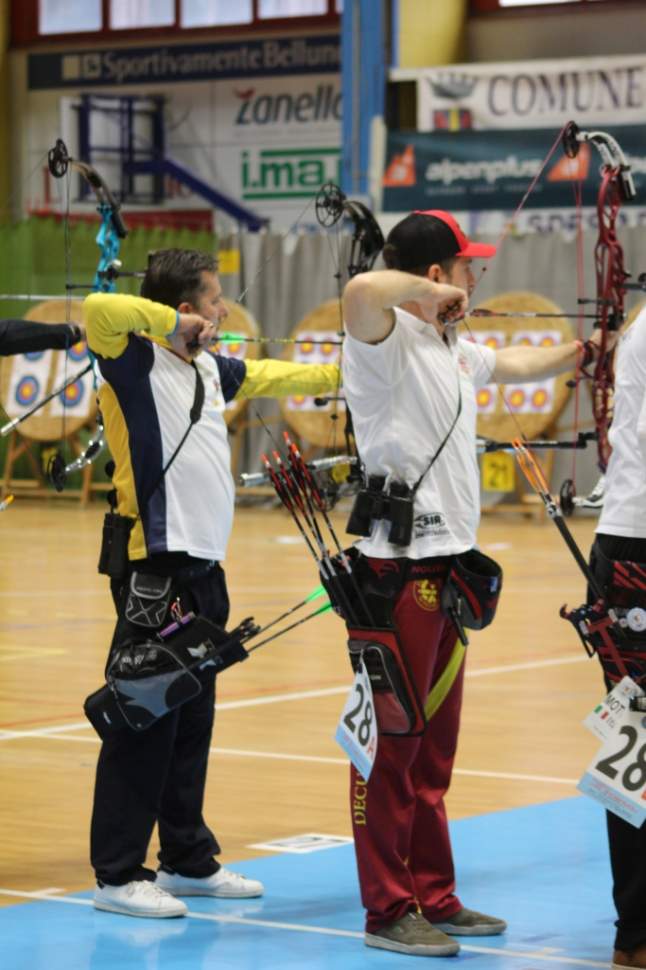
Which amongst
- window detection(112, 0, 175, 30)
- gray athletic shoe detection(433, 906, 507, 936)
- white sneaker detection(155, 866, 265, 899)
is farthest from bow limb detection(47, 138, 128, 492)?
window detection(112, 0, 175, 30)

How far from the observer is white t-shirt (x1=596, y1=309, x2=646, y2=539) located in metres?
4.05

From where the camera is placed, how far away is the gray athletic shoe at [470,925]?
14.5ft

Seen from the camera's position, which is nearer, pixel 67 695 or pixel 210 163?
pixel 67 695

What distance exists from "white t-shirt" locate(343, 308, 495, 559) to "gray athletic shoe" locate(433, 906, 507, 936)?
2.70ft

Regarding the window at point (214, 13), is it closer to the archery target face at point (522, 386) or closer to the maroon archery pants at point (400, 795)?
the archery target face at point (522, 386)

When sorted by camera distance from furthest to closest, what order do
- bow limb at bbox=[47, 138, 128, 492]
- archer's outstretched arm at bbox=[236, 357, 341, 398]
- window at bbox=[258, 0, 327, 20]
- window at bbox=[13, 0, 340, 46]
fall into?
window at bbox=[13, 0, 340, 46] → window at bbox=[258, 0, 327, 20] → bow limb at bbox=[47, 138, 128, 492] → archer's outstretched arm at bbox=[236, 357, 341, 398]

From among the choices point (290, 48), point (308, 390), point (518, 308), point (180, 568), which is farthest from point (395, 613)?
point (290, 48)

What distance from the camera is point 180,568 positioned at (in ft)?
15.2

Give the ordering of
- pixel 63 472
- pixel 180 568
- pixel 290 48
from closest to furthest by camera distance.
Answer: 1. pixel 180 568
2. pixel 63 472
3. pixel 290 48

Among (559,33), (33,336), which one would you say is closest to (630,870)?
(33,336)

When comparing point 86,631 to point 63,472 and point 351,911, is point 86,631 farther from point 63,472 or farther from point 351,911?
point 351,911

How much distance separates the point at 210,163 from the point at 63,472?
70.4 feet

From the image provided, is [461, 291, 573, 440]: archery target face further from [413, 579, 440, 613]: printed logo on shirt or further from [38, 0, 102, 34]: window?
[413, 579, 440, 613]: printed logo on shirt

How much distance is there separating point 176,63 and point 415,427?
22926 millimetres
